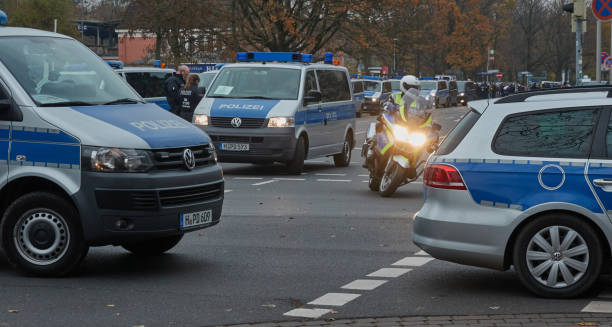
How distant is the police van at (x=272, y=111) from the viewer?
690 inches

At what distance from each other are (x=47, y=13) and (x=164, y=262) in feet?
264

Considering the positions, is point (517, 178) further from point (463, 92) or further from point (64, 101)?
point (463, 92)

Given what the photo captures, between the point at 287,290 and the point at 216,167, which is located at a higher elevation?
the point at 216,167

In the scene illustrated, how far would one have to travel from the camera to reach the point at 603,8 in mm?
18047

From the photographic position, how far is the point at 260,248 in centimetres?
982

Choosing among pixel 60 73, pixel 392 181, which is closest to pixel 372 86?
pixel 392 181

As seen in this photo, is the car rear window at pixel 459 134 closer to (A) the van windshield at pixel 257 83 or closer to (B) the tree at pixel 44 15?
(A) the van windshield at pixel 257 83

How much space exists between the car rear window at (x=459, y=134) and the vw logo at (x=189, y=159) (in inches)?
75.1

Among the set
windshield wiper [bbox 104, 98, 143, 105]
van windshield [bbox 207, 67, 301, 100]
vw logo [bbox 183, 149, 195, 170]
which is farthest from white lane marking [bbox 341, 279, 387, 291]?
van windshield [bbox 207, 67, 301, 100]

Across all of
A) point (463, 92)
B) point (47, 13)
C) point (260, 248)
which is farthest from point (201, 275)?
point (47, 13)

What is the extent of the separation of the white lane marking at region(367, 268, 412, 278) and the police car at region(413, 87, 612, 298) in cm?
67

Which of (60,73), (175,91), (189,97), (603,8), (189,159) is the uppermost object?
(603,8)

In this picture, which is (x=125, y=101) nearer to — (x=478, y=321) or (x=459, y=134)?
(x=459, y=134)

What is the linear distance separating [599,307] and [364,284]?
1767 mm
